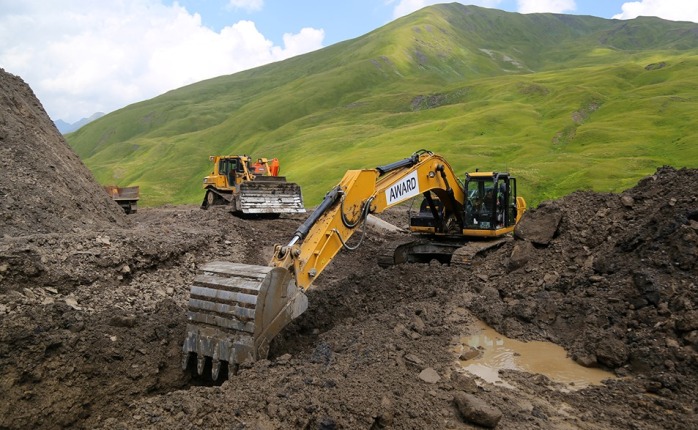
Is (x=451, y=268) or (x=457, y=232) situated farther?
(x=457, y=232)

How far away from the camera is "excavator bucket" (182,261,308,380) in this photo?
6.61m

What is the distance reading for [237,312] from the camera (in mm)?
6680

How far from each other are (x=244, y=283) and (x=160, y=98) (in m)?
148

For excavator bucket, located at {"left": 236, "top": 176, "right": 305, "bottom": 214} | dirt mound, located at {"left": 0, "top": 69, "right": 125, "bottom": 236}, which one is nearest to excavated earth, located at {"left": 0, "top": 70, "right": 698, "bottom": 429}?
dirt mound, located at {"left": 0, "top": 69, "right": 125, "bottom": 236}

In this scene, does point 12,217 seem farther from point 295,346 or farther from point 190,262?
point 295,346

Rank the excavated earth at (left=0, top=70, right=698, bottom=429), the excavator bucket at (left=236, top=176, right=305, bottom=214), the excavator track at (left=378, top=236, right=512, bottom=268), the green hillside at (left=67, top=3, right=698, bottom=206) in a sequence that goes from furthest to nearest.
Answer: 1. the green hillside at (left=67, top=3, right=698, bottom=206)
2. the excavator bucket at (left=236, top=176, right=305, bottom=214)
3. the excavator track at (left=378, top=236, right=512, bottom=268)
4. the excavated earth at (left=0, top=70, right=698, bottom=429)

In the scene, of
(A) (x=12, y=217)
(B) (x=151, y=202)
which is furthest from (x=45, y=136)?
(B) (x=151, y=202)

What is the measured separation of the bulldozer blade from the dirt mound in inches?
167

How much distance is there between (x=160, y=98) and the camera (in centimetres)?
14262

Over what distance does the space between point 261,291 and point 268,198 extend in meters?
13.2

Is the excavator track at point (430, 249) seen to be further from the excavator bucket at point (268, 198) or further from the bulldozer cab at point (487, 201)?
the excavator bucket at point (268, 198)

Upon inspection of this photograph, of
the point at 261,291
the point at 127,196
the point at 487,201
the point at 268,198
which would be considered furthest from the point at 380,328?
the point at 127,196

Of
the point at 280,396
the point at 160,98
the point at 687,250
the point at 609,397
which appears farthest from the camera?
the point at 160,98

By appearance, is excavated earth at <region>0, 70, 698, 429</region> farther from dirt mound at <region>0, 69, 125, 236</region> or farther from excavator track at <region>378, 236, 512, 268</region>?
excavator track at <region>378, 236, 512, 268</region>
